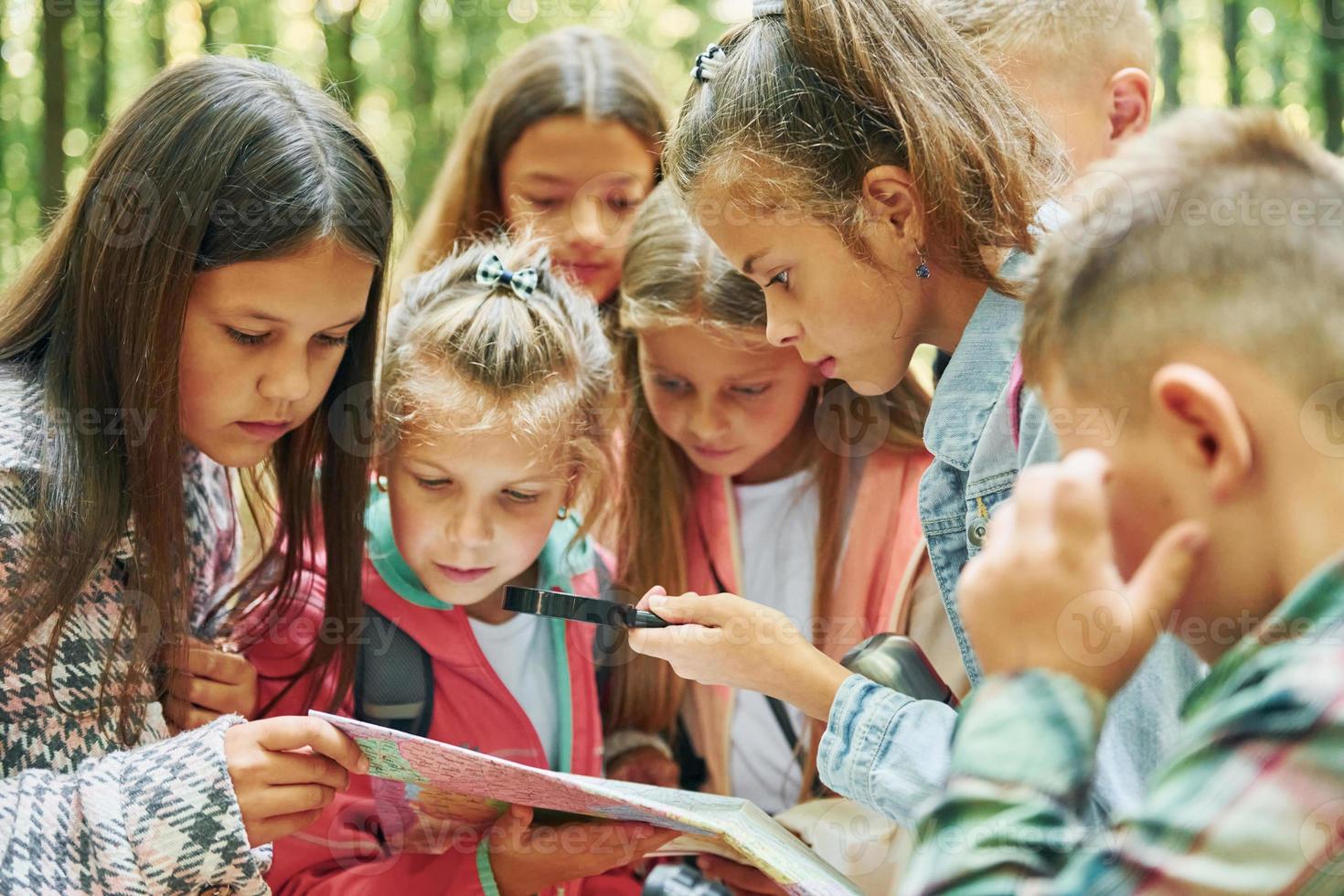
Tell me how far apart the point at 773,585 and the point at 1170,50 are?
4982 mm

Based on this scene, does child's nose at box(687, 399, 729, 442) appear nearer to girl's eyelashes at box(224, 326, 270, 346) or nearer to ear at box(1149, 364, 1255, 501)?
girl's eyelashes at box(224, 326, 270, 346)

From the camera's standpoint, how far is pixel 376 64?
6992 mm

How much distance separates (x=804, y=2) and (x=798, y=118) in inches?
5.1

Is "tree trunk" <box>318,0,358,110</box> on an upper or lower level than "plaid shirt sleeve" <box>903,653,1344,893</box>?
upper

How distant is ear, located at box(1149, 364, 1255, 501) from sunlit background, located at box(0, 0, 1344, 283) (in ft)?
11.2

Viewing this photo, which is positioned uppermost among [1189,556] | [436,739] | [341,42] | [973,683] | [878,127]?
[341,42]

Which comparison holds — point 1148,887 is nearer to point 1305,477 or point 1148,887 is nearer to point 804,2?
point 1305,477

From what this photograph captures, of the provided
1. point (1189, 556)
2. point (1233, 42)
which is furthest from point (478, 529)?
point (1233, 42)

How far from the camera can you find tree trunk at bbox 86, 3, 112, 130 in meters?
5.46

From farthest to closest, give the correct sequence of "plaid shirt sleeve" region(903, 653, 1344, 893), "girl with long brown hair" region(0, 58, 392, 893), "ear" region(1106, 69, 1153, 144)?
"ear" region(1106, 69, 1153, 144)
"girl with long brown hair" region(0, 58, 392, 893)
"plaid shirt sleeve" region(903, 653, 1344, 893)

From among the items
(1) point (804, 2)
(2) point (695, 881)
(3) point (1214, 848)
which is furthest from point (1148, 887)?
(1) point (804, 2)

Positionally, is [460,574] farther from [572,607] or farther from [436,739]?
[572,607]

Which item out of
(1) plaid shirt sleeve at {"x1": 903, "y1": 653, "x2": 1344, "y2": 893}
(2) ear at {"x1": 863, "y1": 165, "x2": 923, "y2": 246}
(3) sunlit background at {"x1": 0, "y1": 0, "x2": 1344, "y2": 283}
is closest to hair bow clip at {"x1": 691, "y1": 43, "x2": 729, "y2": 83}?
(2) ear at {"x1": 863, "y1": 165, "x2": 923, "y2": 246}

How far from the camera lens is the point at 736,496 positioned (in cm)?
197
